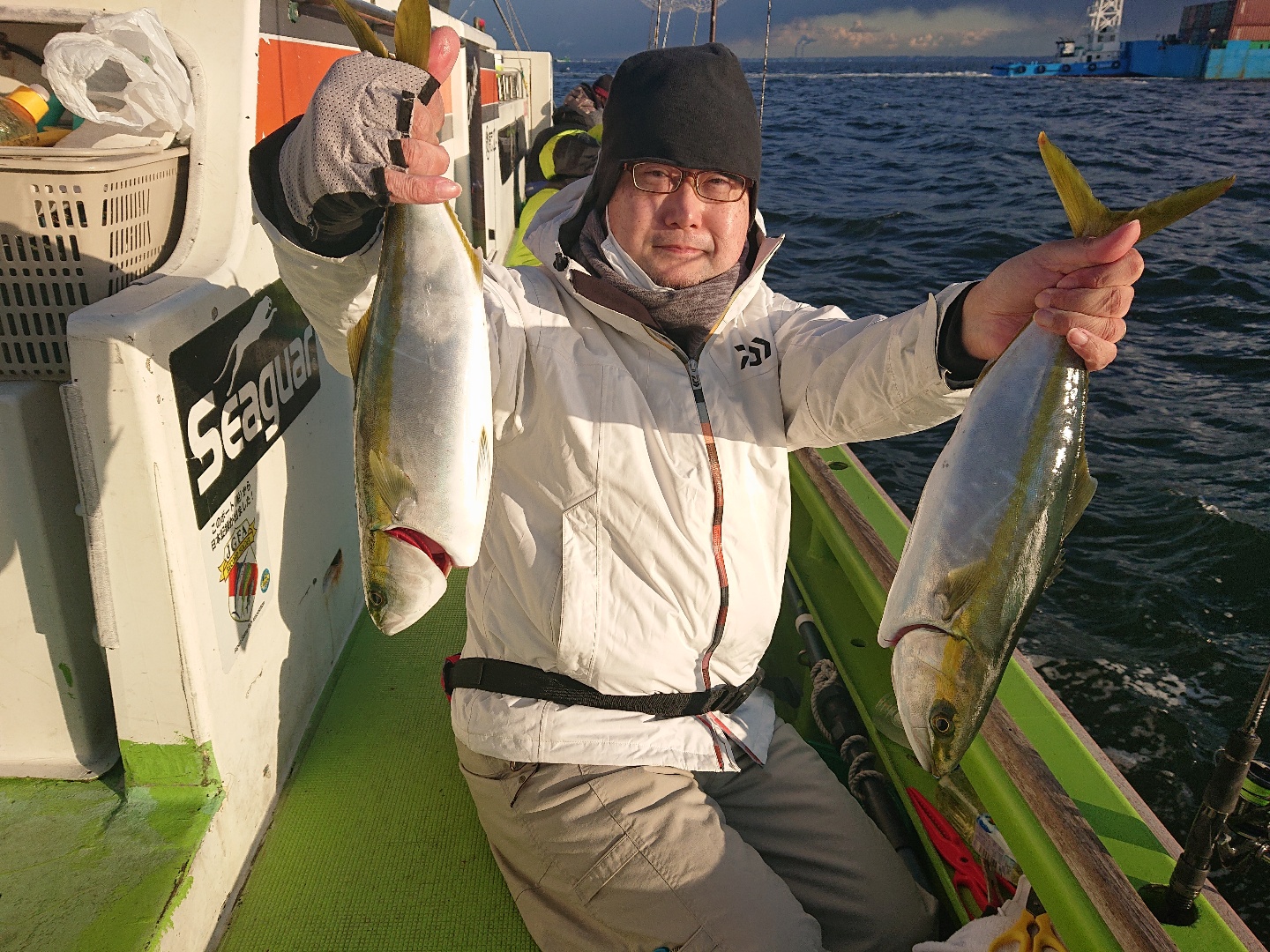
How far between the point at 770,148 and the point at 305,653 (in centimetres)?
2424

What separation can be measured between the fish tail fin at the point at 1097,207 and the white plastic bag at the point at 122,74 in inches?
64.7

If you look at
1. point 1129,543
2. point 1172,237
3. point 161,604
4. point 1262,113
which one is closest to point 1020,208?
point 1172,237

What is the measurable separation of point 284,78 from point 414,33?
93cm

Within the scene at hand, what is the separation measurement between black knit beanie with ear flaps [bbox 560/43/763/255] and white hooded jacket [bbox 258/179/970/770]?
0.64ft

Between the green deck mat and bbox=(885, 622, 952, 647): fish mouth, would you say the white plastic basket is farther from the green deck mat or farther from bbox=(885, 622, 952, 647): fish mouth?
bbox=(885, 622, 952, 647): fish mouth

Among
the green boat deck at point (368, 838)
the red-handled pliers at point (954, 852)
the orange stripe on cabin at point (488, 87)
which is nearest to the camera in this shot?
the green boat deck at point (368, 838)

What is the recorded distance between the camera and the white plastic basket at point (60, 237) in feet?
4.96

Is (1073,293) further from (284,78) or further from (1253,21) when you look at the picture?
(1253,21)

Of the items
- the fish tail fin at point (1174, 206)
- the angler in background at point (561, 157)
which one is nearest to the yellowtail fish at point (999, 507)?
the fish tail fin at point (1174, 206)

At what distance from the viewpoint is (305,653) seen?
2.43 m

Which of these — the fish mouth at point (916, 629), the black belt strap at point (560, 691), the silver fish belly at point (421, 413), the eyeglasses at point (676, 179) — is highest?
the eyeglasses at point (676, 179)

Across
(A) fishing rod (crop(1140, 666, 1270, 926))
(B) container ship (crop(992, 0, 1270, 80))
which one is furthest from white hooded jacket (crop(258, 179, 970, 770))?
(B) container ship (crop(992, 0, 1270, 80))

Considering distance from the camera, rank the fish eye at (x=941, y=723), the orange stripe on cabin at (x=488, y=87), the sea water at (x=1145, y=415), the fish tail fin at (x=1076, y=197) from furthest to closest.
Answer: the orange stripe on cabin at (x=488, y=87)
the sea water at (x=1145, y=415)
the fish eye at (x=941, y=723)
the fish tail fin at (x=1076, y=197)

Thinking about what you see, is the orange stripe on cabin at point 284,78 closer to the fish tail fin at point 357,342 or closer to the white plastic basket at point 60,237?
the white plastic basket at point 60,237
